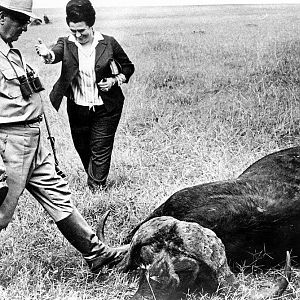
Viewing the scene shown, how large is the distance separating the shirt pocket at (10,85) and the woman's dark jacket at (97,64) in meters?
1.93

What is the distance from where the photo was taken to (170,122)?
8.18 m

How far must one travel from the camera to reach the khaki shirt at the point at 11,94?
12.4ft

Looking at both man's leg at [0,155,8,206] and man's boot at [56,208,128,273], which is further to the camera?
man's boot at [56,208,128,273]

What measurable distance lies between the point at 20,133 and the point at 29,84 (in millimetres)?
307

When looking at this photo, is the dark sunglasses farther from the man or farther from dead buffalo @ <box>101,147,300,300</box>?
dead buffalo @ <box>101,147,300,300</box>

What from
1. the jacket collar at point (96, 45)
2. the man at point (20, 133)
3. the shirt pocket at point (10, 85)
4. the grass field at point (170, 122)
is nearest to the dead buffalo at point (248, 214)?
the grass field at point (170, 122)

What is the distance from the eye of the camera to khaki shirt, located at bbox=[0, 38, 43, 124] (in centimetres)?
378

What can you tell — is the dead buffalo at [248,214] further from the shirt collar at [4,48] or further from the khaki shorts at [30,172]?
the shirt collar at [4,48]

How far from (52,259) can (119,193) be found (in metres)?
1.50

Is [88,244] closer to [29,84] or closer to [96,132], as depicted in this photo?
[29,84]

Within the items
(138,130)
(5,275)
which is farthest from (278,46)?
(5,275)

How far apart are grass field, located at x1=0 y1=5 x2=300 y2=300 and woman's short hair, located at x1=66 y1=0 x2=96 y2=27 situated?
1.57 m

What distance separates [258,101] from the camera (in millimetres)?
8633

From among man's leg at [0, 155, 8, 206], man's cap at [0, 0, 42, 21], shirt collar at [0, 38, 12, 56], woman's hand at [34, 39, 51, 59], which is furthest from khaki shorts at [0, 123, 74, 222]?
woman's hand at [34, 39, 51, 59]
